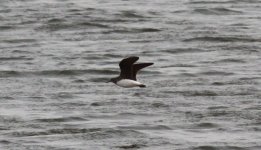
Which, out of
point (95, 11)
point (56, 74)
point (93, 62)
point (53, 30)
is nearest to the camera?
point (56, 74)

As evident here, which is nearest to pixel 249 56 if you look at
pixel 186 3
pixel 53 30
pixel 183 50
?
pixel 183 50

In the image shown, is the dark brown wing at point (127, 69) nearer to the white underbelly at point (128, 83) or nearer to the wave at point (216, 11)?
the white underbelly at point (128, 83)

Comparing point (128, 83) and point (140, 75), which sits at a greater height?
point (128, 83)

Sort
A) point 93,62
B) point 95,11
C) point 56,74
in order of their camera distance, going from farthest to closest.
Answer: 1. point 95,11
2. point 93,62
3. point 56,74

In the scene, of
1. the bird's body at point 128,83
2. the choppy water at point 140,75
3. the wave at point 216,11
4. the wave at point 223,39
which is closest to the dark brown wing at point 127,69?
the bird's body at point 128,83

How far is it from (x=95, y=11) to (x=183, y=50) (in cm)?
596

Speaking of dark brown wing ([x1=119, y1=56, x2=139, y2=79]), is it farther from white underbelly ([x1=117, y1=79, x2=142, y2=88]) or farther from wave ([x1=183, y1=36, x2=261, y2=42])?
wave ([x1=183, y1=36, x2=261, y2=42])

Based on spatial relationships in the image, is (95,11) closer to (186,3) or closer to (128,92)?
(186,3)

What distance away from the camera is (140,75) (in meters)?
→ 27.7

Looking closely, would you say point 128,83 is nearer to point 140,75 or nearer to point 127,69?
point 127,69

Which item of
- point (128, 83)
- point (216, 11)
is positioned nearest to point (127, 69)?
point (128, 83)

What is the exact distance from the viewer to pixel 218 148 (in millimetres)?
20844

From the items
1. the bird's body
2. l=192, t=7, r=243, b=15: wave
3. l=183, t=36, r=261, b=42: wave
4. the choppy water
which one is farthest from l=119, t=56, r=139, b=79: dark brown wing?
l=192, t=7, r=243, b=15: wave

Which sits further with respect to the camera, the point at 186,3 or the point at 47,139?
the point at 186,3
